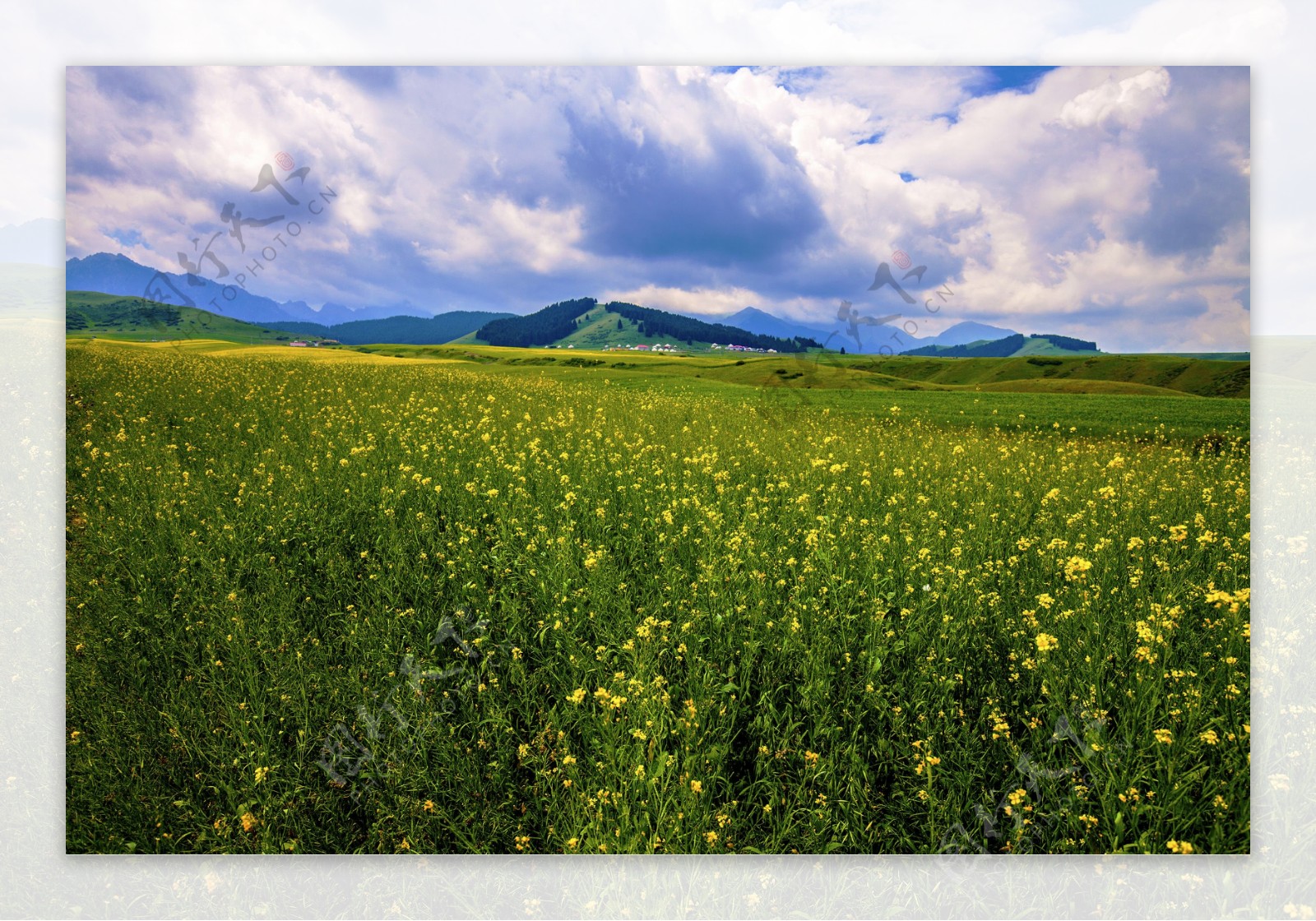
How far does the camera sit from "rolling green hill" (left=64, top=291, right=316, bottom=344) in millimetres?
3910

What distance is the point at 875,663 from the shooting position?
2.97 m

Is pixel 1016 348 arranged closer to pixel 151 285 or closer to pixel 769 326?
pixel 769 326

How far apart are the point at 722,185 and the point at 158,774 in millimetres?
4207

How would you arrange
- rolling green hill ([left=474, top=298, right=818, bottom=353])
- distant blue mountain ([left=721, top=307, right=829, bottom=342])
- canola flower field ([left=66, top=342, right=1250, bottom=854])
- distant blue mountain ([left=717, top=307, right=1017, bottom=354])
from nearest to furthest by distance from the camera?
canola flower field ([left=66, top=342, right=1250, bottom=854]) < distant blue mountain ([left=717, top=307, right=1017, bottom=354]) < distant blue mountain ([left=721, top=307, right=829, bottom=342]) < rolling green hill ([left=474, top=298, right=818, bottom=353])

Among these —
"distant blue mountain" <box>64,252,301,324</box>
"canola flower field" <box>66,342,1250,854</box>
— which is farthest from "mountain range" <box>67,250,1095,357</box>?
"canola flower field" <box>66,342,1250,854</box>

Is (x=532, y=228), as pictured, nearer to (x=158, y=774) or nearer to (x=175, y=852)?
(x=158, y=774)

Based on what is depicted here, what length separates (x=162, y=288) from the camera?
13.1ft

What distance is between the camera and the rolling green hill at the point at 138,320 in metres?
3.91

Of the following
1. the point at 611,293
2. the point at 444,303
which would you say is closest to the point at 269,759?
the point at 444,303

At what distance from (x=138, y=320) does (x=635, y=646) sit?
135 inches

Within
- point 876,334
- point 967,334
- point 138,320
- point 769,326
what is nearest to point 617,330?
point 769,326

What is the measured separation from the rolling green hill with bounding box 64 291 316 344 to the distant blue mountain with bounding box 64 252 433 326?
4 centimetres

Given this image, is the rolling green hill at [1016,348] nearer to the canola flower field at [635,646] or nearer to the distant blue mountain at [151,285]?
the canola flower field at [635,646]

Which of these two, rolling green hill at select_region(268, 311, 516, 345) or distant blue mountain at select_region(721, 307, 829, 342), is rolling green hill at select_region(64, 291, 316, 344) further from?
distant blue mountain at select_region(721, 307, 829, 342)
